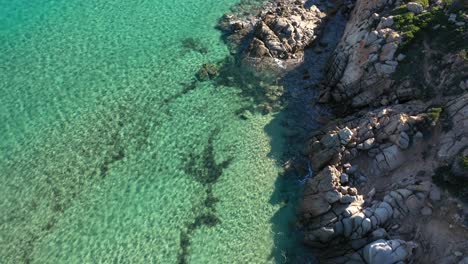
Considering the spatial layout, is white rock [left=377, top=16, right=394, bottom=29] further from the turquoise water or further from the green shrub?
the turquoise water

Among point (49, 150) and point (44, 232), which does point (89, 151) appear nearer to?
point (49, 150)

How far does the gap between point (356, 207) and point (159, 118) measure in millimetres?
18117

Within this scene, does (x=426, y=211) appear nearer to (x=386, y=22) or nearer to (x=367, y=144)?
(x=367, y=144)

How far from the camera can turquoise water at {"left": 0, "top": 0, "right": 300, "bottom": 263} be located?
28.6m

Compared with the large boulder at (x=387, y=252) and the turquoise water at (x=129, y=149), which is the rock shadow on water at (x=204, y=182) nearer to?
the turquoise water at (x=129, y=149)

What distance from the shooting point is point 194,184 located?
103 feet

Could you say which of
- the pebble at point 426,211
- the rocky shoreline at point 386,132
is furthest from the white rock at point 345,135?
the pebble at point 426,211

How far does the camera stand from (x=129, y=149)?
34250 mm

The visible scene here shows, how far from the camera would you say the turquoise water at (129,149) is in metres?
28.6

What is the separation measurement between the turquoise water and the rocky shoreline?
362cm

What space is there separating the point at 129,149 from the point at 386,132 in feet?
64.3

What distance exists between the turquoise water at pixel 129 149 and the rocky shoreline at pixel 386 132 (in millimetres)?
3621

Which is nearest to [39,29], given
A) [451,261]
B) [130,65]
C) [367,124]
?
[130,65]

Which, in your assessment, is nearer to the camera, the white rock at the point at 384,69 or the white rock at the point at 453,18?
the white rock at the point at 453,18
